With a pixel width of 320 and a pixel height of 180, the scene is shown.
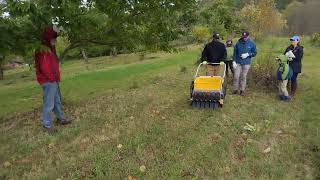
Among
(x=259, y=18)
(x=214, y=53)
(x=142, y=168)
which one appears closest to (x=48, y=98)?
(x=142, y=168)

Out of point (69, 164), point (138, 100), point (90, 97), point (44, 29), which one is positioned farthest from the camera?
point (90, 97)

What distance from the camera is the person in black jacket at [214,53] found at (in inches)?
500

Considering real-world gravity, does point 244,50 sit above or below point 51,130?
above

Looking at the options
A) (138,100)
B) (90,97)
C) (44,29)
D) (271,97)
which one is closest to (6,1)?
(44,29)

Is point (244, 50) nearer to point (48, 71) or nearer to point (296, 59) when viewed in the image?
point (296, 59)

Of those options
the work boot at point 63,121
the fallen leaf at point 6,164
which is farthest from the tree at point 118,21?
the fallen leaf at point 6,164

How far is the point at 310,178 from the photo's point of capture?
22.6 ft

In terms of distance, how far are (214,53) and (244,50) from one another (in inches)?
32.7

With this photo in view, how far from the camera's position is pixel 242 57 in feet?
41.6

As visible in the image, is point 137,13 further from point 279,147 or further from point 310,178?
point 310,178

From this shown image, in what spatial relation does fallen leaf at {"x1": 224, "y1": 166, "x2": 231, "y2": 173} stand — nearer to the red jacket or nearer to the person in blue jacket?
the red jacket

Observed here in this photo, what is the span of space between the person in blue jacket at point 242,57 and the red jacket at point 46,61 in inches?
219

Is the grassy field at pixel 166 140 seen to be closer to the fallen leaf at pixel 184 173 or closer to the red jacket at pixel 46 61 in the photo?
the fallen leaf at pixel 184 173

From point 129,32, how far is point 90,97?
3.30 meters
